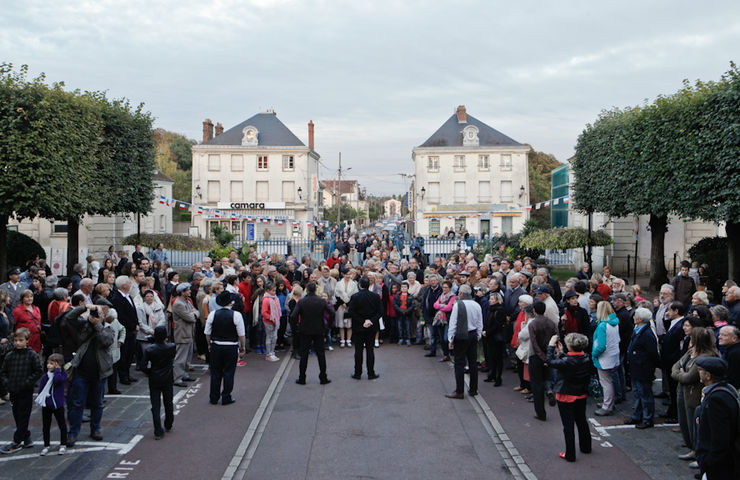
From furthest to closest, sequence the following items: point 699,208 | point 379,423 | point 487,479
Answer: point 699,208 → point 379,423 → point 487,479

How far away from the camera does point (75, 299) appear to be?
26.8 feet

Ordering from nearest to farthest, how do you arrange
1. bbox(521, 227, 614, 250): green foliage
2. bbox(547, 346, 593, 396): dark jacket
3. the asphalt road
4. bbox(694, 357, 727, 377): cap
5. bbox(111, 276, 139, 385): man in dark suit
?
bbox(694, 357, 727, 377): cap < the asphalt road < bbox(547, 346, 593, 396): dark jacket < bbox(111, 276, 139, 385): man in dark suit < bbox(521, 227, 614, 250): green foliage

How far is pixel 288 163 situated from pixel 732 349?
48329mm

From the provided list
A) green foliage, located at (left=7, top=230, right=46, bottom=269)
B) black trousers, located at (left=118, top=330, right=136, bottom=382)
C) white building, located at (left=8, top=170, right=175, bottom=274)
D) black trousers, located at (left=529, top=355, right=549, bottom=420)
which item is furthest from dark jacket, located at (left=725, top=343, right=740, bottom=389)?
white building, located at (left=8, top=170, right=175, bottom=274)

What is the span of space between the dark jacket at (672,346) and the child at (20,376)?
27.5 feet

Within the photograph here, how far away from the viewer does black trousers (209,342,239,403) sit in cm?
887

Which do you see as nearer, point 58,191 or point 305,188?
point 58,191

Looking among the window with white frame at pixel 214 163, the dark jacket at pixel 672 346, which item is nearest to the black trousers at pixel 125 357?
the dark jacket at pixel 672 346

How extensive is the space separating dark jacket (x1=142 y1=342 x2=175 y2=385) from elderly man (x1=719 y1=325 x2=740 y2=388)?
6778 mm

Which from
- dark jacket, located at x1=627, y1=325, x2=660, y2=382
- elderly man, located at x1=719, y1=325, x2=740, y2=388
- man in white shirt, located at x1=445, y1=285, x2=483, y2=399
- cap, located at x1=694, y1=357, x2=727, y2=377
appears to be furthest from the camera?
man in white shirt, located at x1=445, y1=285, x2=483, y2=399

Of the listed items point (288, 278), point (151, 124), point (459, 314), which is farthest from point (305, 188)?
point (459, 314)

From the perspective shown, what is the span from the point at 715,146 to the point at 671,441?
10.4 m

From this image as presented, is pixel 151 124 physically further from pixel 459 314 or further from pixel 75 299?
pixel 459 314

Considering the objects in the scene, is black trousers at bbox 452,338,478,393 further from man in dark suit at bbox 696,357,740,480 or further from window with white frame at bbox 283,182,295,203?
window with white frame at bbox 283,182,295,203
